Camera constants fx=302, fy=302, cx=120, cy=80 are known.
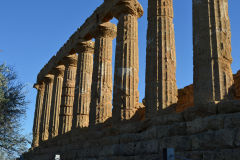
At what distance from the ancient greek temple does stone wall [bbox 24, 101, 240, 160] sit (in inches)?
1.0

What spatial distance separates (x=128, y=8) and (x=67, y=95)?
9.50 metres

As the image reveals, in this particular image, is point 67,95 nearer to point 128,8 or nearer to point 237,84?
point 128,8

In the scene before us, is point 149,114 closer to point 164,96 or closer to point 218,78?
point 164,96

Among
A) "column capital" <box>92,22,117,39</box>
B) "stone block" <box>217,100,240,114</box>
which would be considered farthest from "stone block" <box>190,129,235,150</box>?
"column capital" <box>92,22,117,39</box>

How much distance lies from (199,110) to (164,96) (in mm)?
3271

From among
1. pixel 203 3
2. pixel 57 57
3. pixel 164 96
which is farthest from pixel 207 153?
pixel 57 57

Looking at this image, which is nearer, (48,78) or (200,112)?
(200,112)

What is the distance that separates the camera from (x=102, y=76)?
59.2ft

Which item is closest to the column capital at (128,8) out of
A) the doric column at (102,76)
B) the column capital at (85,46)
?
the doric column at (102,76)

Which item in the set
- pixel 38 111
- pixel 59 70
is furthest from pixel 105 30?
pixel 38 111

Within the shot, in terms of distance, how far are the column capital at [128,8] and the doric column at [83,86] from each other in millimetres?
5487

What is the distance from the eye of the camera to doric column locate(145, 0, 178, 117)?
42.4ft

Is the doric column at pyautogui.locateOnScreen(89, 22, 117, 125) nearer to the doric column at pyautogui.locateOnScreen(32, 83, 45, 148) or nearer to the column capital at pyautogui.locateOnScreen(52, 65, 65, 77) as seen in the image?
the column capital at pyautogui.locateOnScreen(52, 65, 65, 77)

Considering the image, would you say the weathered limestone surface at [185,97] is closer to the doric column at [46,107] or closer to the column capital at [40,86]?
the doric column at [46,107]
